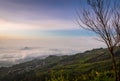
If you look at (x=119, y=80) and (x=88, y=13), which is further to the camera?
(x=119, y=80)

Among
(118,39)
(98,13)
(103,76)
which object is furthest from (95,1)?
(103,76)

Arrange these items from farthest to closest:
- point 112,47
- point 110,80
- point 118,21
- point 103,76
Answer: point 103,76
point 110,80
point 112,47
point 118,21

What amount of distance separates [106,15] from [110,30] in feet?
4.90

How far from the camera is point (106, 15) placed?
2198cm

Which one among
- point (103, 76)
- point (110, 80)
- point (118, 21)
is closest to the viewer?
point (118, 21)

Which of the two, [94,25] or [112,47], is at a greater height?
[94,25]

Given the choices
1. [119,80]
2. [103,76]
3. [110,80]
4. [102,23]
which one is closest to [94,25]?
[102,23]

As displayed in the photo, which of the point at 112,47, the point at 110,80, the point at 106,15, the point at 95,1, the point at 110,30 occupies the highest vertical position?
the point at 95,1

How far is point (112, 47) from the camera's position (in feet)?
75.3

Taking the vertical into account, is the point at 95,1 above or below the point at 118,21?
above

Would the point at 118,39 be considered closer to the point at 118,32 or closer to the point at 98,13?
the point at 118,32

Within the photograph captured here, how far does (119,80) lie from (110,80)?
724 centimetres

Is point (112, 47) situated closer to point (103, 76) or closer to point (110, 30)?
point (110, 30)

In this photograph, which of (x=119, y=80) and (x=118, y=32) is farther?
(x=119, y=80)
